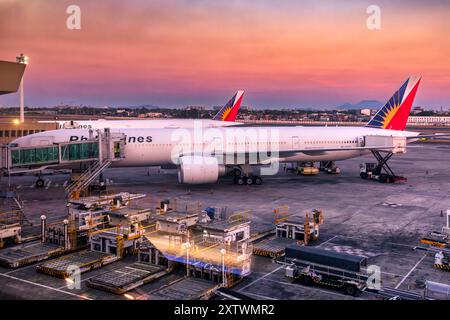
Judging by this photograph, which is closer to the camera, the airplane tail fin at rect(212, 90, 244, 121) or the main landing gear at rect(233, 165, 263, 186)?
the main landing gear at rect(233, 165, 263, 186)

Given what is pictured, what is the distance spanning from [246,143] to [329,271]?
2133 centimetres

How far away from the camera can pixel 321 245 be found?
65.0 feet

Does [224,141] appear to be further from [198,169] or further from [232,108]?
[232,108]

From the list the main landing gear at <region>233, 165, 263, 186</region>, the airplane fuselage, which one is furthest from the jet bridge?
the main landing gear at <region>233, 165, 263, 186</region>

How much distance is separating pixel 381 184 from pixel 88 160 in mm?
24403

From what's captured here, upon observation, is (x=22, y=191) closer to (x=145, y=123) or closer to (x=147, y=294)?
(x=147, y=294)

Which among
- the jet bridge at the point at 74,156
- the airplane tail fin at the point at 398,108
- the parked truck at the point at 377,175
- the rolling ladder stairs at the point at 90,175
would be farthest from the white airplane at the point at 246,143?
the rolling ladder stairs at the point at 90,175

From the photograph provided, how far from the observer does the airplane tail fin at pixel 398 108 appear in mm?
41156

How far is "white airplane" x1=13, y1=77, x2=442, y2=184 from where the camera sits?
106 feet

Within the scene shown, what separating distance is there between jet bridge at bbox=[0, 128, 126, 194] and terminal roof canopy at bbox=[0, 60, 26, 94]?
9.97m

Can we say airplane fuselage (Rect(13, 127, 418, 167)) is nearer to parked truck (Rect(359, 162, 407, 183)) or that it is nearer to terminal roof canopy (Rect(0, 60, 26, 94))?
parked truck (Rect(359, 162, 407, 183))

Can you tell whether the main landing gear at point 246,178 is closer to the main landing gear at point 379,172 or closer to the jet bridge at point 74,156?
the jet bridge at point 74,156
